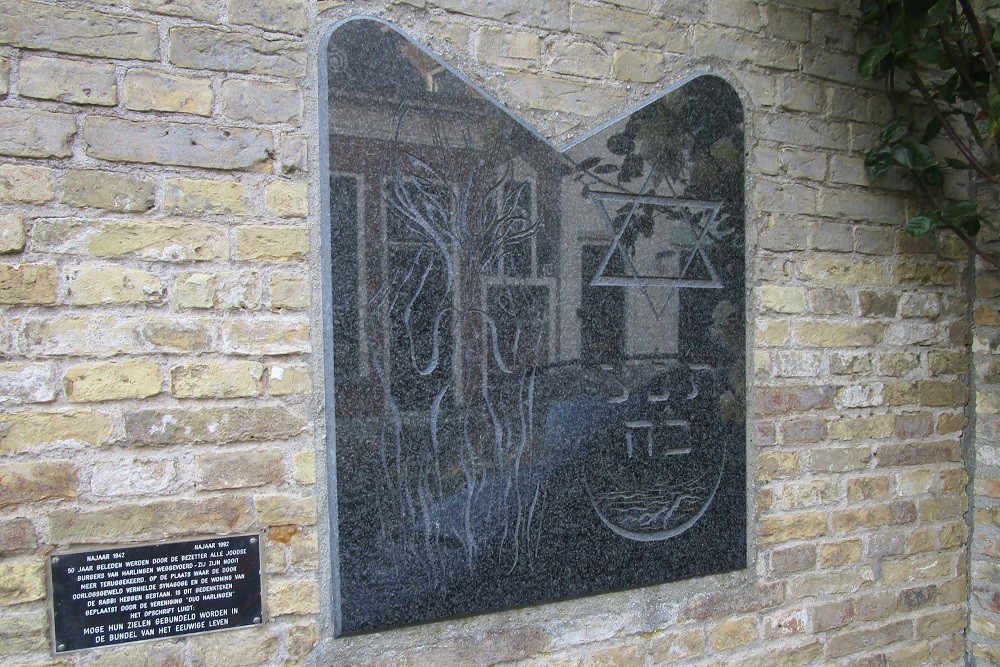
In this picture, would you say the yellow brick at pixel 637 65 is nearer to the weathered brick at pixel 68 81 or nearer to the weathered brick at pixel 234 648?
the weathered brick at pixel 68 81

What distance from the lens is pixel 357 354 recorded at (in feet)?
5.26

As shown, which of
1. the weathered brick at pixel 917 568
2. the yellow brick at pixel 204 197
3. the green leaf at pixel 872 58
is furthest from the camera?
the weathered brick at pixel 917 568

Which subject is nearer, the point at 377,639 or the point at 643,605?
the point at 377,639

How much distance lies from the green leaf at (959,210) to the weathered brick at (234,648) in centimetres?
219

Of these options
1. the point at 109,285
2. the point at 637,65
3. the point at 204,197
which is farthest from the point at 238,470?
the point at 637,65

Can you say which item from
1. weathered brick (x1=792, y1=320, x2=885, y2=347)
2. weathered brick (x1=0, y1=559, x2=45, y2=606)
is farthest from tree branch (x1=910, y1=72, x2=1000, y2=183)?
weathered brick (x1=0, y1=559, x2=45, y2=606)

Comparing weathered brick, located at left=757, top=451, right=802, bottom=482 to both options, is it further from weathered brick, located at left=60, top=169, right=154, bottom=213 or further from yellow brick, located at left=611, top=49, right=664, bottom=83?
weathered brick, located at left=60, top=169, right=154, bottom=213

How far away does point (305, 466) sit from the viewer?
5.23 feet

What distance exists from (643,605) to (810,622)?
0.59m

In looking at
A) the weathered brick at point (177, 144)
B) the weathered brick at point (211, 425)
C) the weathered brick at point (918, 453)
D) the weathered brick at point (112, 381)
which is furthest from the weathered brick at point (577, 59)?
the weathered brick at point (918, 453)

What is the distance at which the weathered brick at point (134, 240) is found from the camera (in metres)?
1.42

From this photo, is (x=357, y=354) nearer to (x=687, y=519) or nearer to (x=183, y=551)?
(x=183, y=551)

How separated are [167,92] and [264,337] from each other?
56 cm

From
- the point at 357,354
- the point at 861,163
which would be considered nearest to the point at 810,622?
the point at 861,163
